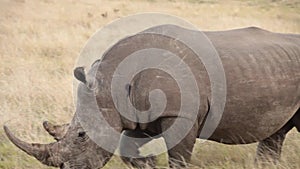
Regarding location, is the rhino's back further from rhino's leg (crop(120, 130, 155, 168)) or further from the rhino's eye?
the rhino's eye

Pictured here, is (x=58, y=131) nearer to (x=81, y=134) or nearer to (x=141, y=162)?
(x=81, y=134)

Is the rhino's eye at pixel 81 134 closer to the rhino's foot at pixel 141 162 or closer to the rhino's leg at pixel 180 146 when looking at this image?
the rhino's leg at pixel 180 146

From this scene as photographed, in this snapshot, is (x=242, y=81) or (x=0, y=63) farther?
(x=0, y=63)

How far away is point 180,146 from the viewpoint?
525 cm

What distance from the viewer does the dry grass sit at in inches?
261

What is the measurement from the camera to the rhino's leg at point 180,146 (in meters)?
5.15

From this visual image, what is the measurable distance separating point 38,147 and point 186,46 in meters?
1.49

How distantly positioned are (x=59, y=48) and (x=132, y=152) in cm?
798

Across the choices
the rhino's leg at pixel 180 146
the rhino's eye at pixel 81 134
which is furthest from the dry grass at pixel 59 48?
the rhino's eye at pixel 81 134

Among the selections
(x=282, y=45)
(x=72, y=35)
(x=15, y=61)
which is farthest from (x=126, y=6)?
(x=282, y=45)

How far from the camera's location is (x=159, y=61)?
202 inches

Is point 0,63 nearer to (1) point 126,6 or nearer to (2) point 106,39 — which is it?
(2) point 106,39

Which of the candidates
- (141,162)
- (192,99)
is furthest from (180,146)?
(141,162)

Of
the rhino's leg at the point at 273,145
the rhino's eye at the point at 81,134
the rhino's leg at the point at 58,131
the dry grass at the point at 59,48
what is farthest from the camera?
the dry grass at the point at 59,48
